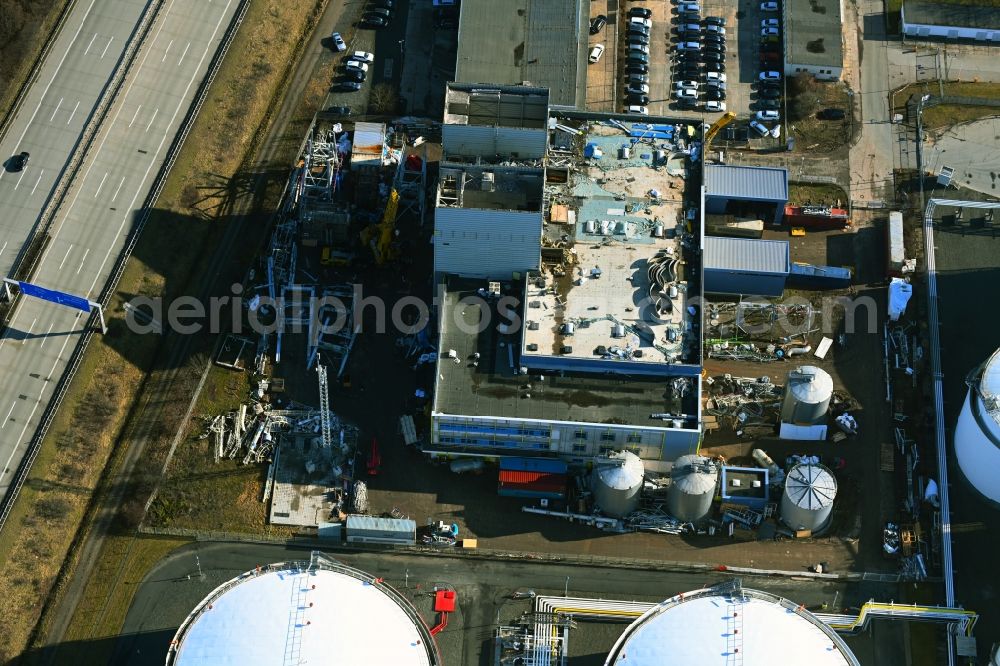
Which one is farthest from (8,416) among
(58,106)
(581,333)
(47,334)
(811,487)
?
(811,487)

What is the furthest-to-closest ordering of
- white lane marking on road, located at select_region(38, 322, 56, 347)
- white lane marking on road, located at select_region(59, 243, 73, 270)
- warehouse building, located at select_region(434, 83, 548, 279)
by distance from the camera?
white lane marking on road, located at select_region(59, 243, 73, 270) → white lane marking on road, located at select_region(38, 322, 56, 347) → warehouse building, located at select_region(434, 83, 548, 279)

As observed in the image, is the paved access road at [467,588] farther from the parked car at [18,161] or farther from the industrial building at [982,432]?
the parked car at [18,161]

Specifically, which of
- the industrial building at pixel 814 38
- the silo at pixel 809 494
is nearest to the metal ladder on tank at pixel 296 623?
the silo at pixel 809 494

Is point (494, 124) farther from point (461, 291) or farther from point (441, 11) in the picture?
point (441, 11)

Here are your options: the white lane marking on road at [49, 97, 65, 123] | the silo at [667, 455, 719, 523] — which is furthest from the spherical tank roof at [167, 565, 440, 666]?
the white lane marking on road at [49, 97, 65, 123]

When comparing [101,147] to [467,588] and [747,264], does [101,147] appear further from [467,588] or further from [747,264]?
[747,264]

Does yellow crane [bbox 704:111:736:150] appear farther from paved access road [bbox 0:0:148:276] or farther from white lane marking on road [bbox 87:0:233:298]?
paved access road [bbox 0:0:148:276]

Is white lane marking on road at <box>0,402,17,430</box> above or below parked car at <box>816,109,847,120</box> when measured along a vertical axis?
below
